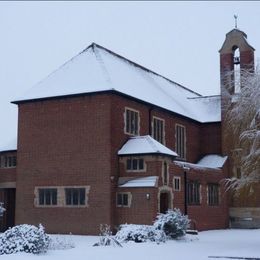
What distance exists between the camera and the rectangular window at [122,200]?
32.9 m

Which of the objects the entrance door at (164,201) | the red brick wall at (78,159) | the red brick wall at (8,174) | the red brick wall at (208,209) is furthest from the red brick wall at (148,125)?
the red brick wall at (8,174)

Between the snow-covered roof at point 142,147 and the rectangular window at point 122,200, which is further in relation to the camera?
the snow-covered roof at point 142,147

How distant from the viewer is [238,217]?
4475 cm

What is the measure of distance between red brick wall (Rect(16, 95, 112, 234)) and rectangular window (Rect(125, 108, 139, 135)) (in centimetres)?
232

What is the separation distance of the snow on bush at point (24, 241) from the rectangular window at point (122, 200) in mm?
11410

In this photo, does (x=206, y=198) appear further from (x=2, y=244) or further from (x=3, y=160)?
(x=2, y=244)

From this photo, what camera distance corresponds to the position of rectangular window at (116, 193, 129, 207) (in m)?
32.9

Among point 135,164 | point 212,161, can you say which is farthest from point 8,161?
point 212,161

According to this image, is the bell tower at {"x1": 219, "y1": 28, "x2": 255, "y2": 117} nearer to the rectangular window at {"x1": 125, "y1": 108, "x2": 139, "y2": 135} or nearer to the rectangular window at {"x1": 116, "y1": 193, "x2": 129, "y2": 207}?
the rectangular window at {"x1": 125, "y1": 108, "x2": 139, "y2": 135}

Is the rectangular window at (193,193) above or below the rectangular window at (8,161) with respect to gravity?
below

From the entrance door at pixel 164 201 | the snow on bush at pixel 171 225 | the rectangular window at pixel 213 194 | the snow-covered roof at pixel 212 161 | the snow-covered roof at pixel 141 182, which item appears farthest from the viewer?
the snow-covered roof at pixel 212 161

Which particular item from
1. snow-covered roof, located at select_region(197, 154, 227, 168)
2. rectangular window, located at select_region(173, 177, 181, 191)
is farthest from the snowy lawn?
snow-covered roof, located at select_region(197, 154, 227, 168)

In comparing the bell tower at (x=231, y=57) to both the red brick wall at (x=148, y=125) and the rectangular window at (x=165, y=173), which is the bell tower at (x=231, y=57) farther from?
the rectangular window at (x=165, y=173)

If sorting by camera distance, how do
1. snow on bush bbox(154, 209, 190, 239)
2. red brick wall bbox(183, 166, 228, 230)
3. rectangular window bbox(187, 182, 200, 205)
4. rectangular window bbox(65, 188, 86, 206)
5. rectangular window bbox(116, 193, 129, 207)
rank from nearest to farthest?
1. snow on bush bbox(154, 209, 190, 239)
2. rectangular window bbox(116, 193, 129, 207)
3. rectangular window bbox(65, 188, 86, 206)
4. rectangular window bbox(187, 182, 200, 205)
5. red brick wall bbox(183, 166, 228, 230)
